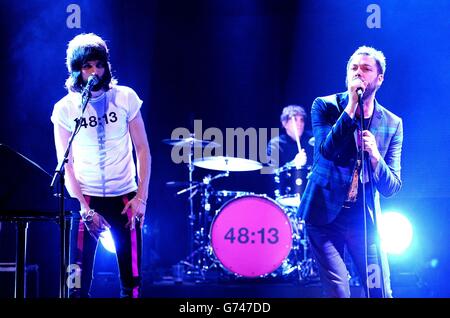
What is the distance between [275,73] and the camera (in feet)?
22.2

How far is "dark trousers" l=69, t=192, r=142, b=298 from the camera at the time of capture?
3.26 m

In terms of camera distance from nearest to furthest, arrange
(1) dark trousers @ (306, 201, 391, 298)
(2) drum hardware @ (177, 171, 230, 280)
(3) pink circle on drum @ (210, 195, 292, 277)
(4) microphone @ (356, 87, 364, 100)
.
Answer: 1. (4) microphone @ (356, 87, 364, 100)
2. (1) dark trousers @ (306, 201, 391, 298)
3. (3) pink circle on drum @ (210, 195, 292, 277)
4. (2) drum hardware @ (177, 171, 230, 280)

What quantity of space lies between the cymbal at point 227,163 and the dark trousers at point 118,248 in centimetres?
269

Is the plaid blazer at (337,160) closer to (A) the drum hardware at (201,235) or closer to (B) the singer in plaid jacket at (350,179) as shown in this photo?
(B) the singer in plaid jacket at (350,179)

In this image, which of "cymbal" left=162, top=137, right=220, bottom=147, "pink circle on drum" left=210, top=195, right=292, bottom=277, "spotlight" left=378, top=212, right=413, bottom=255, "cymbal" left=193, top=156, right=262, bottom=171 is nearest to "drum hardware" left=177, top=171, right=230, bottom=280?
"cymbal" left=193, top=156, right=262, bottom=171

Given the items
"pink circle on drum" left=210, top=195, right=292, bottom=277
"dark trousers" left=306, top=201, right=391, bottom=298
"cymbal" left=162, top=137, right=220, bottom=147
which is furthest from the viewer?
"cymbal" left=162, top=137, right=220, bottom=147

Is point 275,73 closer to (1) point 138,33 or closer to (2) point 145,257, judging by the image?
(1) point 138,33

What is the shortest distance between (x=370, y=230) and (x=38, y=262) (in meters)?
3.43

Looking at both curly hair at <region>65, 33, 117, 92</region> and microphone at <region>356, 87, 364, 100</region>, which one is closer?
microphone at <region>356, 87, 364, 100</region>

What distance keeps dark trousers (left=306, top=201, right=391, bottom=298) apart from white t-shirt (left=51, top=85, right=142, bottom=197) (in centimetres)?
117

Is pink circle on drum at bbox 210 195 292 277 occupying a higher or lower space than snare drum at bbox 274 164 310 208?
lower

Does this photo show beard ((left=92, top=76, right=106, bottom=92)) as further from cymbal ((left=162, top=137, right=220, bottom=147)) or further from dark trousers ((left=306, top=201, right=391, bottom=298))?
cymbal ((left=162, top=137, right=220, bottom=147))

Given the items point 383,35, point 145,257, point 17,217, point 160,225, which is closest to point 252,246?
point 145,257

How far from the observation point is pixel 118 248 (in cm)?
328
